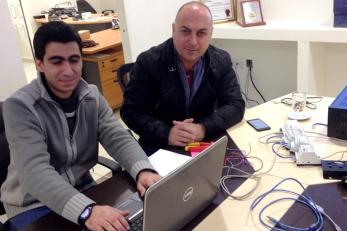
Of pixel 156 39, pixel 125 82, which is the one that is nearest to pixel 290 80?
pixel 156 39

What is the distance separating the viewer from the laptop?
942 mm

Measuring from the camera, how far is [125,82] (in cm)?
224

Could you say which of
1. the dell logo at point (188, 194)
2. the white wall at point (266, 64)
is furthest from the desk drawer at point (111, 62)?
the dell logo at point (188, 194)

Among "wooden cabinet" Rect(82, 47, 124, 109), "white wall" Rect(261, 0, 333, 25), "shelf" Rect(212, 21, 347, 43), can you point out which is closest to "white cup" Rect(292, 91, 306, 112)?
"shelf" Rect(212, 21, 347, 43)

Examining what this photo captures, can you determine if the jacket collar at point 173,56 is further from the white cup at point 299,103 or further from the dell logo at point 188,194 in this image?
the dell logo at point 188,194

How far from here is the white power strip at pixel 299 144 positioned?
1440 mm

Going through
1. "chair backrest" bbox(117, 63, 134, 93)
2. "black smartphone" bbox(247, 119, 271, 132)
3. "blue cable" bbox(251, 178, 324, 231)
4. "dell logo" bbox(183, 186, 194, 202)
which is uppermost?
"chair backrest" bbox(117, 63, 134, 93)

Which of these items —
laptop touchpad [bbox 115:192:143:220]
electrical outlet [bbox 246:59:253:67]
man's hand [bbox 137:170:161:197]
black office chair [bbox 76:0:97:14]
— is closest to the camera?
laptop touchpad [bbox 115:192:143:220]

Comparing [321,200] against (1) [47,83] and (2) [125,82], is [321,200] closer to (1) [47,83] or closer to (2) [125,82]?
(1) [47,83]

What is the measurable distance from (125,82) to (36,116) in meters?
0.94

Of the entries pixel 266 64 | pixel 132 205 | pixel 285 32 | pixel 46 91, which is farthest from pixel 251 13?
pixel 132 205

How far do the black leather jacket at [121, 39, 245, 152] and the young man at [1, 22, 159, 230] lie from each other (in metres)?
0.30

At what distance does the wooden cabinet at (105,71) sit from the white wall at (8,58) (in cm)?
131

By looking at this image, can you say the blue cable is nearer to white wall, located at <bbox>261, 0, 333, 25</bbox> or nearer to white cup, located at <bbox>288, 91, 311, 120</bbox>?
white cup, located at <bbox>288, 91, 311, 120</bbox>
